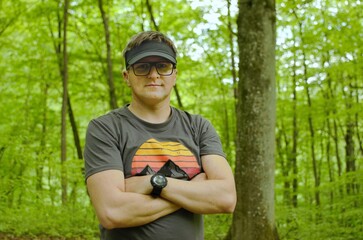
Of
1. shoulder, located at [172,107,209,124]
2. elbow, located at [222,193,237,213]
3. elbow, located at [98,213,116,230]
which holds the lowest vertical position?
elbow, located at [98,213,116,230]

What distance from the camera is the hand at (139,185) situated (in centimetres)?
236

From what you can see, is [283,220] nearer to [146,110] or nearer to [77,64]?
[146,110]

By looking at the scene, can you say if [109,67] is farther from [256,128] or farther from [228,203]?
[228,203]

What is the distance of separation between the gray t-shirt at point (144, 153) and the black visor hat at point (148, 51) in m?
0.31

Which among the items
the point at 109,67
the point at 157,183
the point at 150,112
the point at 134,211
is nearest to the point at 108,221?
the point at 134,211

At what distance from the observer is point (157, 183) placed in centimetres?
235

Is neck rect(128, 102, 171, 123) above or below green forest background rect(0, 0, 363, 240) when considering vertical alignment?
below

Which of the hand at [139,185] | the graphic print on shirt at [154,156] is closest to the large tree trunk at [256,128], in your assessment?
the graphic print on shirt at [154,156]

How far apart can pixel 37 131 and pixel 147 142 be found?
45.6 feet

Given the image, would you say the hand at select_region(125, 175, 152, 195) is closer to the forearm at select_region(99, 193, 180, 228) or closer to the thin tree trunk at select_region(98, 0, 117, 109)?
the forearm at select_region(99, 193, 180, 228)

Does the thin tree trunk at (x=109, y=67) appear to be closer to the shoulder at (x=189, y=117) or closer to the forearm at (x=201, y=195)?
the shoulder at (x=189, y=117)

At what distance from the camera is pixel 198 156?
8.59ft

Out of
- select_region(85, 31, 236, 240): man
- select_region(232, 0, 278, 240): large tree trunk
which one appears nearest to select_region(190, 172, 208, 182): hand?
select_region(85, 31, 236, 240): man

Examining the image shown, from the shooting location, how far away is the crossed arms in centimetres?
231
